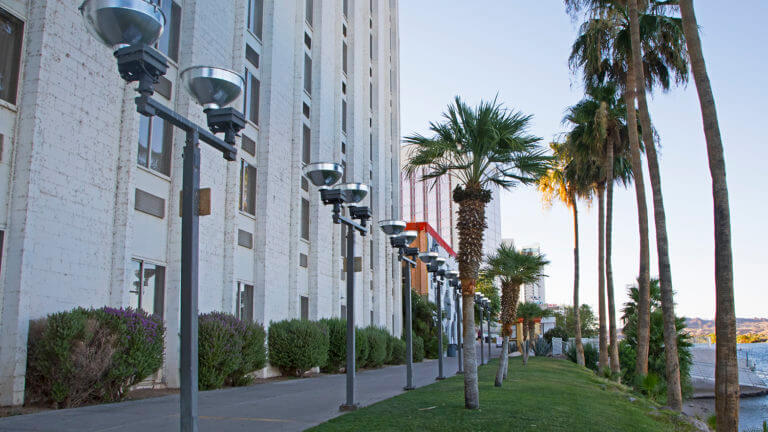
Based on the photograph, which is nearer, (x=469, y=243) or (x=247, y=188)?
(x=469, y=243)

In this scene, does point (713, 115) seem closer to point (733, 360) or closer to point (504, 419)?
point (733, 360)

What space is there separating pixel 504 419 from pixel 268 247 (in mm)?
11631

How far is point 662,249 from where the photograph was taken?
51.9 feet

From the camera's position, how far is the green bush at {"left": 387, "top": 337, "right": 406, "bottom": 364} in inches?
1176

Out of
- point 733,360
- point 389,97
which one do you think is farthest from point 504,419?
point 389,97

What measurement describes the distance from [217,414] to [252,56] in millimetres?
13026

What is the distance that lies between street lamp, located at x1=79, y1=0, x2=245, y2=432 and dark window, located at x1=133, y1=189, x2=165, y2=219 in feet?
27.0

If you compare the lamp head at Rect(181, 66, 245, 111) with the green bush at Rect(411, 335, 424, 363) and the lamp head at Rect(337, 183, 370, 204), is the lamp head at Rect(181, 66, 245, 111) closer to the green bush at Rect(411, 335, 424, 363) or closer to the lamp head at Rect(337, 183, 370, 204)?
the lamp head at Rect(337, 183, 370, 204)

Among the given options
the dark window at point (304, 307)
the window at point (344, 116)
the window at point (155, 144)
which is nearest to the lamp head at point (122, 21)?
the window at point (155, 144)

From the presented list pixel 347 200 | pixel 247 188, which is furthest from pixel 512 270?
pixel 347 200

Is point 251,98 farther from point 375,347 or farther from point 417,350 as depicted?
point 417,350

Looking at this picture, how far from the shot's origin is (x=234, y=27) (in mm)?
17875

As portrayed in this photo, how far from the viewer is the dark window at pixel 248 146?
18469 mm

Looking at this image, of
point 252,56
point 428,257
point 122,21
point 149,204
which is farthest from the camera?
point 252,56
